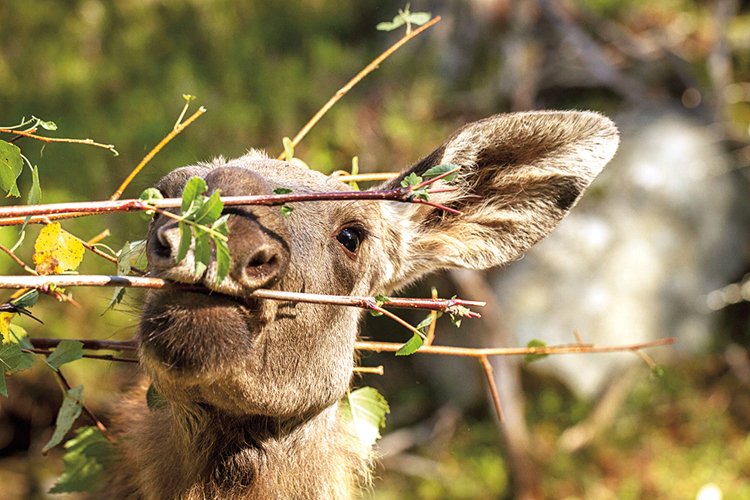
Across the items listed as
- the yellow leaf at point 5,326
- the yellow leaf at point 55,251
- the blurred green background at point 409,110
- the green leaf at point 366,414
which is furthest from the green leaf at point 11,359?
the blurred green background at point 409,110

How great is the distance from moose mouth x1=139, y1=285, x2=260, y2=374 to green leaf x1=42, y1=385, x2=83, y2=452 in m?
0.88

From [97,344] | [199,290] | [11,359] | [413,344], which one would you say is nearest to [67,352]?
[11,359]

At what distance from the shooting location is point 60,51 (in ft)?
32.7

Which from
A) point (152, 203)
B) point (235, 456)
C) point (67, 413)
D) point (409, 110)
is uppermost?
point (409, 110)

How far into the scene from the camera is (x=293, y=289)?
338 cm

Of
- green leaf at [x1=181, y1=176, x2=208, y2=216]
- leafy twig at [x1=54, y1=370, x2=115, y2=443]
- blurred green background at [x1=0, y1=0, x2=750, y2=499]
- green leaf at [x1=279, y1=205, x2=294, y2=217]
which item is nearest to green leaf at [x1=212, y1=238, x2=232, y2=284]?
green leaf at [x1=181, y1=176, x2=208, y2=216]

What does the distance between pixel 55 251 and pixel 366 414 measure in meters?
1.60

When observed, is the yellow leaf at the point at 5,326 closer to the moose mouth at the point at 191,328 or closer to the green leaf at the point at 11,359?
the green leaf at the point at 11,359

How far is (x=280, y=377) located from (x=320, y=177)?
89 cm

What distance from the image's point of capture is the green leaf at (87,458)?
14.7 feet

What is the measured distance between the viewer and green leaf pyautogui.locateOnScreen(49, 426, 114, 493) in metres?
4.49

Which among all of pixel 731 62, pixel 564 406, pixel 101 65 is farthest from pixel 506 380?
pixel 101 65

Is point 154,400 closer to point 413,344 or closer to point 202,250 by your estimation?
point 413,344

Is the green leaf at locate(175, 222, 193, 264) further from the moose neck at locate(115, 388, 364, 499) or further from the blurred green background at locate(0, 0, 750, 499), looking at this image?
the blurred green background at locate(0, 0, 750, 499)
